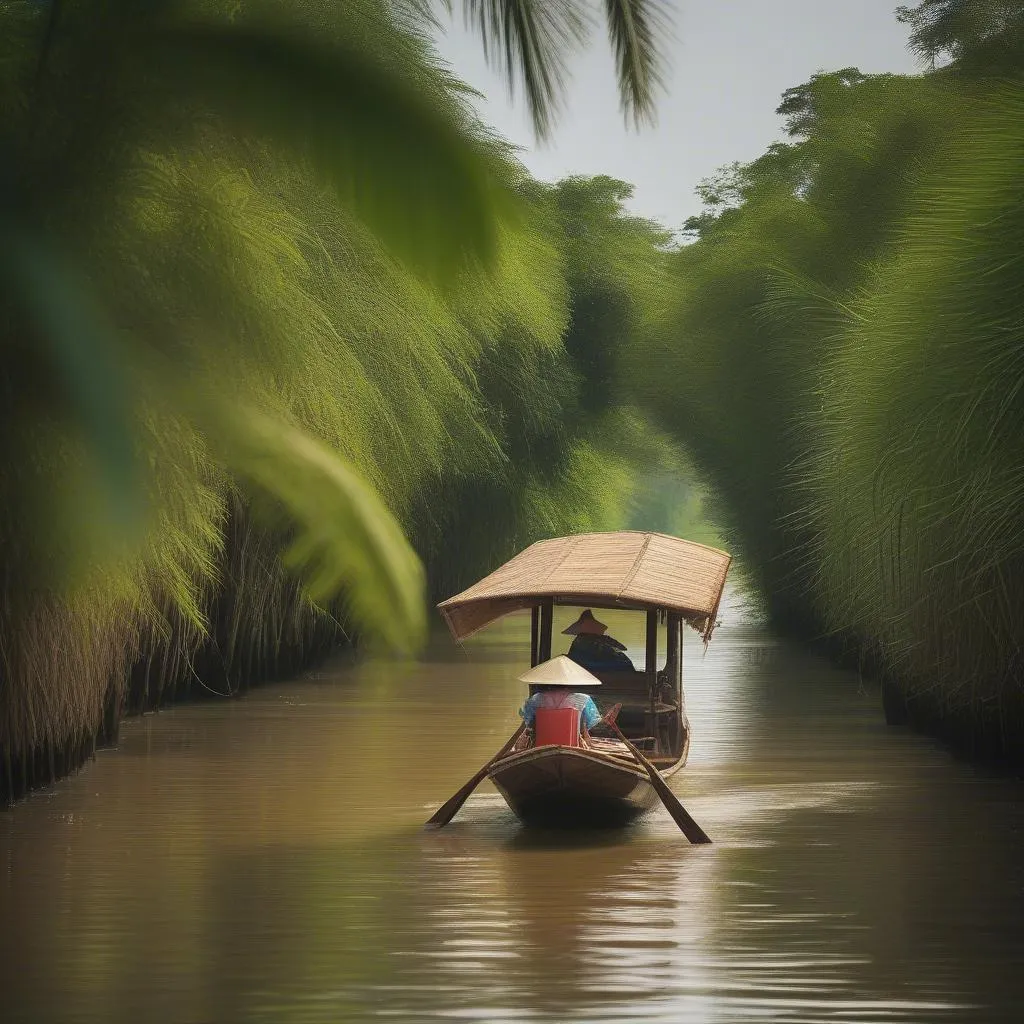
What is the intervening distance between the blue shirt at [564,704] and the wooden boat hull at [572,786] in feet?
1.05

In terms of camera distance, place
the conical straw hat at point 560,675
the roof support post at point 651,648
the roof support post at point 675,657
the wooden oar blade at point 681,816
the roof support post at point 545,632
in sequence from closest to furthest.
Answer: the conical straw hat at point 560,675 → the wooden oar blade at point 681,816 → the roof support post at point 651,648 → the roof support post at point 675,657 → the roof support post at point 545,632

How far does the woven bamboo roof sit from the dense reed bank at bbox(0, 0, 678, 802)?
1894mm

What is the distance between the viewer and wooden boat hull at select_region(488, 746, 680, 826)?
40.6 feet

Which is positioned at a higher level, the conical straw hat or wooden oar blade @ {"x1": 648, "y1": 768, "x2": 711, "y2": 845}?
the conical straw hat

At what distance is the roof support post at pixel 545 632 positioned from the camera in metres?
16.1

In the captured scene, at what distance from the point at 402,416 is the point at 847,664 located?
32.8 feet

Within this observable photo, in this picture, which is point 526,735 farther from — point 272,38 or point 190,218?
point 272,38

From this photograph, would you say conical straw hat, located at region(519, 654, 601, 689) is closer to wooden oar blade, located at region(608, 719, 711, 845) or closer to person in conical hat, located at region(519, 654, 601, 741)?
person in conical hat, located at region(519, 654, 601, 741)

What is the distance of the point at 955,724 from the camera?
17609 mm

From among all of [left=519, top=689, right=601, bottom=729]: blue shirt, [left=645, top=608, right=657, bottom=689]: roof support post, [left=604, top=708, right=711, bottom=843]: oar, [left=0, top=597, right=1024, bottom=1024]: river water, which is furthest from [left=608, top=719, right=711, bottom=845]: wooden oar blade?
[left=645, top=608, right=657, bottom=689]: roof support post

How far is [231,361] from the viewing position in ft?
43.3

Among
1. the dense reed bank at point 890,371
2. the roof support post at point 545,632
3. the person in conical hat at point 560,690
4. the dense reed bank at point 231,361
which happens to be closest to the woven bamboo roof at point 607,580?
the roof support post at point 545,632

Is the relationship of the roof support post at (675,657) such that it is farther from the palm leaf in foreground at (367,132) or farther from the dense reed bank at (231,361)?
the palm leaf in foreground at (367,132)

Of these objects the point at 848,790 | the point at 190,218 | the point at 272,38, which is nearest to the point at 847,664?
the point at 848,790
